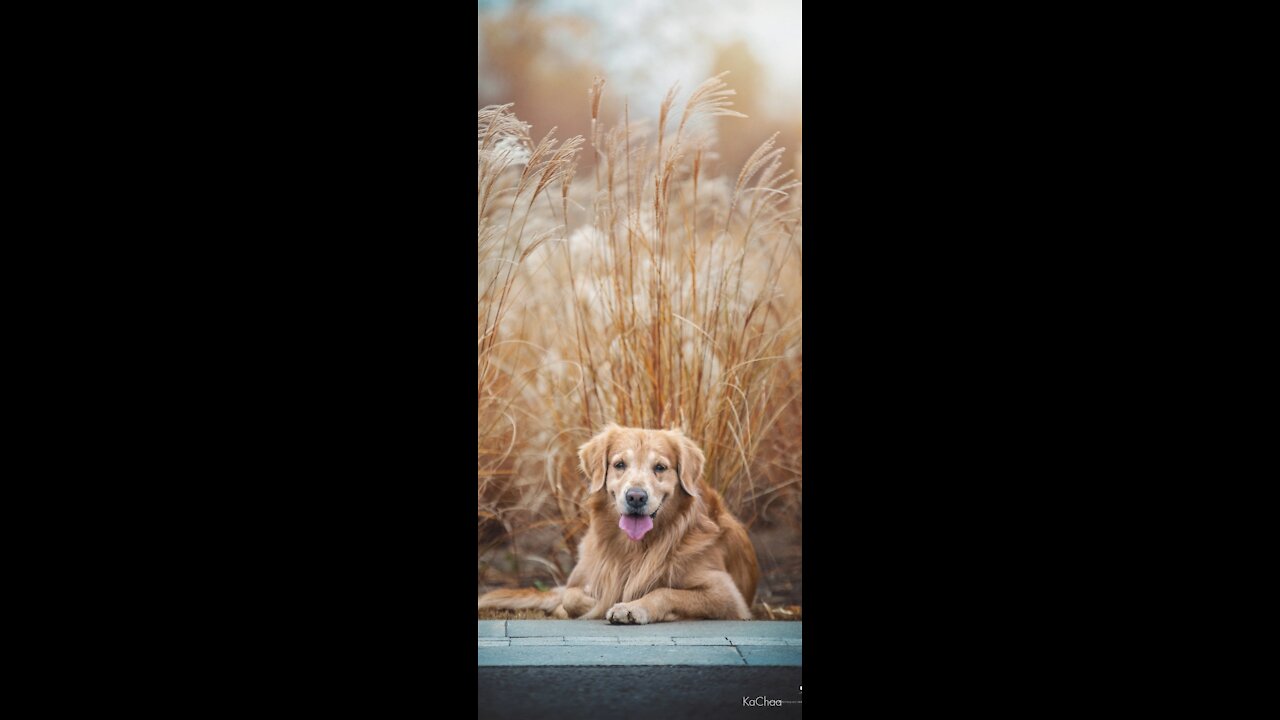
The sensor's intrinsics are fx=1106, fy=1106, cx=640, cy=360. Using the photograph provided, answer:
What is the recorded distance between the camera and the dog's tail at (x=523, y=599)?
3.14m

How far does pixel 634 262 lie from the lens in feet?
10.4

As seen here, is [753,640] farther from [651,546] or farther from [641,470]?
[641,470]

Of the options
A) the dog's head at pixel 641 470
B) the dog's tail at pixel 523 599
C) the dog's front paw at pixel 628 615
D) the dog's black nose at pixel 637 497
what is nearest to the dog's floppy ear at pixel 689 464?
the dog's head at pixel 641 470

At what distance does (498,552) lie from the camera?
3176 mm

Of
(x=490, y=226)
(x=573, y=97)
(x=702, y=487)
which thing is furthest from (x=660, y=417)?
(x=573, y=97)

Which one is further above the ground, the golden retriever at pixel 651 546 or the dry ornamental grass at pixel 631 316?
the dry ornamental grass at pixel 631 316

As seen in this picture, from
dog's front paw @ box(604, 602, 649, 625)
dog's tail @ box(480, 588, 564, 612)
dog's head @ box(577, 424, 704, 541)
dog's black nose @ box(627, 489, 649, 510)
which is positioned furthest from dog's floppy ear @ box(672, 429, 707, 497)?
dog's tail @ box(480, 588, 564, 612)

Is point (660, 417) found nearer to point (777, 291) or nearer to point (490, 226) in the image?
point (777, 291)

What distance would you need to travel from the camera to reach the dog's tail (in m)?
3.14

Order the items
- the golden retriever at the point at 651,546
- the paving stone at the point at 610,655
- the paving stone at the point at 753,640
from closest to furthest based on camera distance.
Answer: the paving stone at the point at 610,655, the paving stone at the point at 753,640, the golden retriever at the point at 651,546

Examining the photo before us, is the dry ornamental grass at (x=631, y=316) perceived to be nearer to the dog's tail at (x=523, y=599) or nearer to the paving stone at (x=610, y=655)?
the dog's tail at (x=523, y=599)

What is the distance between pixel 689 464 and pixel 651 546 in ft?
0.86

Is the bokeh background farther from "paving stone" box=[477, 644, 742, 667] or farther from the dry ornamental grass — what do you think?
"paving stone" box=[477, 644, 742, 667]
